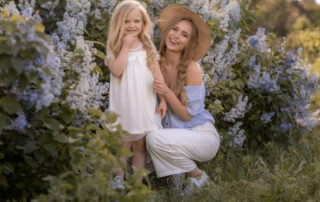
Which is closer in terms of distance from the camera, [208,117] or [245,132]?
[208,117]

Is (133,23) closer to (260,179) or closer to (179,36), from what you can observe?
(179,36)

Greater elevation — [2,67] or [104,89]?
[2,67]

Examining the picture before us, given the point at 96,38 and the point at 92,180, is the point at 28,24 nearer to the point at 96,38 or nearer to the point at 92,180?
the point at 92,180

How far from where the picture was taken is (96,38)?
12.4 ft

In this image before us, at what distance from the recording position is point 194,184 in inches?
118

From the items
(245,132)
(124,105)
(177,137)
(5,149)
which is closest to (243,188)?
(177,137)

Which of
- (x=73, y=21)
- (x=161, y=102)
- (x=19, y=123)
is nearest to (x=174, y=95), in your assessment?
(x=161, y=102)

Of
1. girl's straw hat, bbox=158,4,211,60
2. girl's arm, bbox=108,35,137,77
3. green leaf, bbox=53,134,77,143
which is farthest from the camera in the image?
girl's straw hat, bbox=158,4,211,60

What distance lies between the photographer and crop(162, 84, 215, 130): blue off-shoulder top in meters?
3.17

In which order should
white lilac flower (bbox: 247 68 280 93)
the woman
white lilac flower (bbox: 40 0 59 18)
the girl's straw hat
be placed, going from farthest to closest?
white lilac flower (bbox: 247 68 280 93), white lilac flower (bbox: 40 0 59 18), the girl's straw hat, the woman

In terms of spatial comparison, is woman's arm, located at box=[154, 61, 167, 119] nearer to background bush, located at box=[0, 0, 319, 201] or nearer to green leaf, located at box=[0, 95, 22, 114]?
background bush, located at box=[0, 0, 319, 201]

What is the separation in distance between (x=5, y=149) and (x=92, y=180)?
2.07ft

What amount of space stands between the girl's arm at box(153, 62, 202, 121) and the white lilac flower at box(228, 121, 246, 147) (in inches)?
33.4

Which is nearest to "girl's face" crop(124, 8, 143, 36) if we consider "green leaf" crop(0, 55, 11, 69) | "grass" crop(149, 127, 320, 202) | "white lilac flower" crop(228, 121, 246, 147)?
"grass" crop(149, 127, 320, 202)
